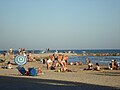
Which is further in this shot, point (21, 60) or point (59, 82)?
point (21, 60)

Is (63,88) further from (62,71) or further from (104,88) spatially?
(62,71)

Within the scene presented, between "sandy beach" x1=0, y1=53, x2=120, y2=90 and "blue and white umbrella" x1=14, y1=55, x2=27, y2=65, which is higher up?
"blue and white umbrella" x1=14, y1=55, x2=27, y2=65

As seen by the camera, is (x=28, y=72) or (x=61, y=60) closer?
(x=28, y=72)

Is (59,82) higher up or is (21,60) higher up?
(21,60)

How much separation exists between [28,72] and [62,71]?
4.57 metres

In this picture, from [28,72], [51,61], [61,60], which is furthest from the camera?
Result: [51,61]

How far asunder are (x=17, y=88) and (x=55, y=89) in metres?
1.57

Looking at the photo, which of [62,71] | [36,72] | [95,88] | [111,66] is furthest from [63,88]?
[111,66]

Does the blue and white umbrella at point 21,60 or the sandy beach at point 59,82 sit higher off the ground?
the blue and white umbrella at point 21,60

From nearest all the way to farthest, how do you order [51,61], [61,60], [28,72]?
1. [28,72]
2. [61,60]
3. [51,61]

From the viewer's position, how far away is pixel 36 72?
18.6 metres

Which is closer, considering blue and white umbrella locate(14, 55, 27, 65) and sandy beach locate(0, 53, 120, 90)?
sandy beach locate(0, 53, 120, 90)

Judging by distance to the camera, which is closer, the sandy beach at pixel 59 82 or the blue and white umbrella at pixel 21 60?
the sandy beach at pixel 59 82

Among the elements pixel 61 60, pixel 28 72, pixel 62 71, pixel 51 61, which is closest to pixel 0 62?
pixel 51 61
